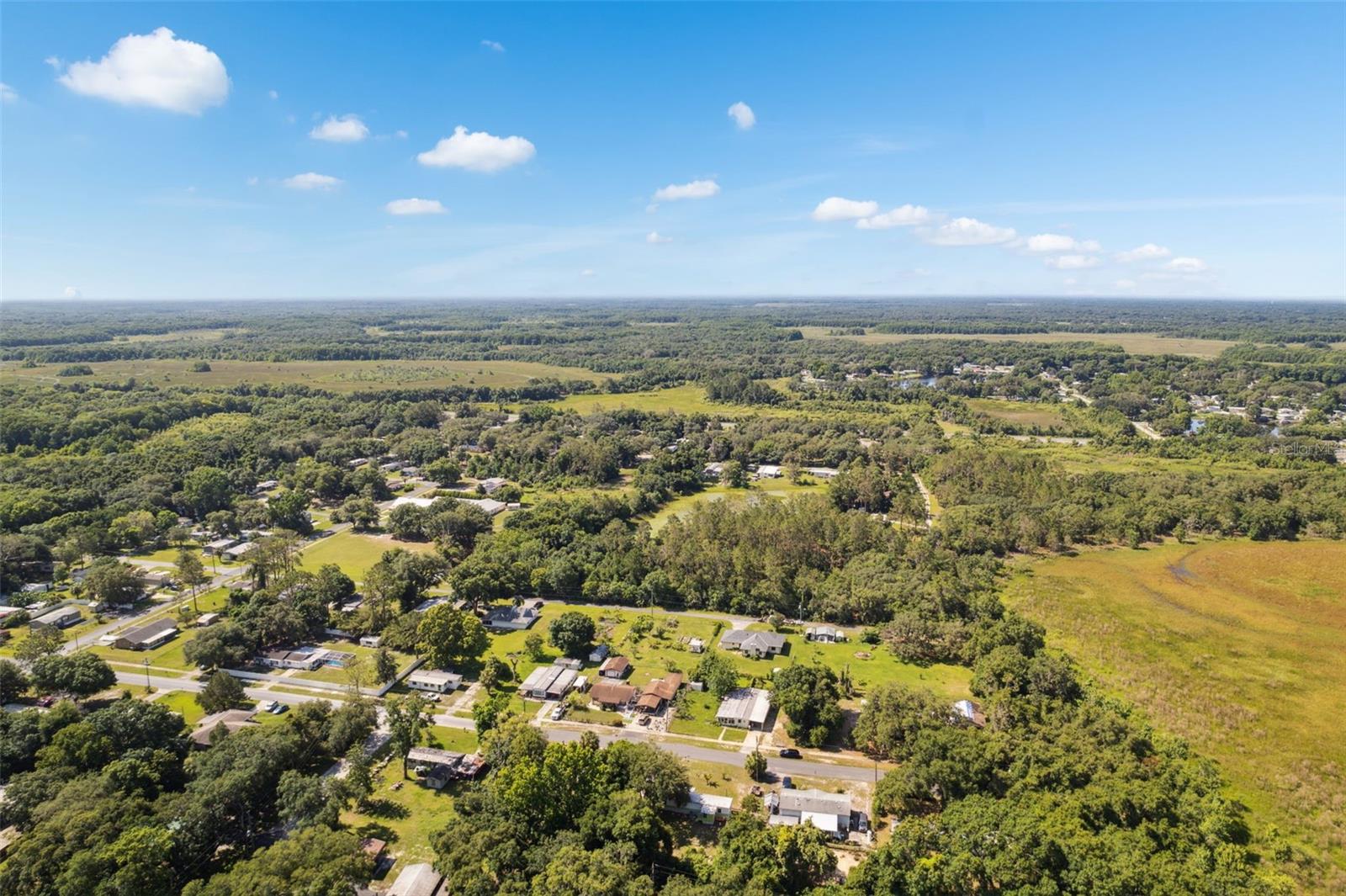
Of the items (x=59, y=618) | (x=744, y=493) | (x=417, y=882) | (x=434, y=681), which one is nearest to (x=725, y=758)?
(x=417, y=882)

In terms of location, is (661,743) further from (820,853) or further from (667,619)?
(667,619)

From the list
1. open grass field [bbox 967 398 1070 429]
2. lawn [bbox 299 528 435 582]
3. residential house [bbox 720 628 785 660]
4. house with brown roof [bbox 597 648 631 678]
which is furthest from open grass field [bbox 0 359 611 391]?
residential house [bbox 720 628 785 660]

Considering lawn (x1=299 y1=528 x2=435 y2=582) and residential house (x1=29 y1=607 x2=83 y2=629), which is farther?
lawn (x1=299 y1=528 x2=435 y2=582)

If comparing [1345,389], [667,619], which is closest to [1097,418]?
[1345,389]

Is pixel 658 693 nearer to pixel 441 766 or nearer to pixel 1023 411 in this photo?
pixel 441 766

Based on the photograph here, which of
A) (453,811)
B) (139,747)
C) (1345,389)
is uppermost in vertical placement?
(1345,389)

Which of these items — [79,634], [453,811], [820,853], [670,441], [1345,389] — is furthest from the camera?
[1345,389]

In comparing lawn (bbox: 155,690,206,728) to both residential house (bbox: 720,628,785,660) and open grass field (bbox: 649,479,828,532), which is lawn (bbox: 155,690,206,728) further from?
open grass field (bbox: 649,479,828,532)
